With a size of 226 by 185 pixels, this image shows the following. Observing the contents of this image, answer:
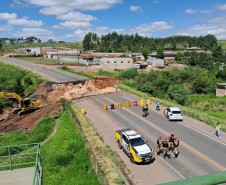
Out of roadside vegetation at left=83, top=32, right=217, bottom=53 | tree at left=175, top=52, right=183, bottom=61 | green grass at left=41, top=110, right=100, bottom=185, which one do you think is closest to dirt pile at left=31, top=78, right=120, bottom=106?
green grass at left=41, top=110, right=100, bottom=185

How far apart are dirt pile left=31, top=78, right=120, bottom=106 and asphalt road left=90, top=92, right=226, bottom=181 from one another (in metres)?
14.8

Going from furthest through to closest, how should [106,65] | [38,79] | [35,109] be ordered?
[106,65], [38,79], [35,109]

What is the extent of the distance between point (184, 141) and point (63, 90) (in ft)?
99.7

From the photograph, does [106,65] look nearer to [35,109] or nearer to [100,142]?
[35,109]

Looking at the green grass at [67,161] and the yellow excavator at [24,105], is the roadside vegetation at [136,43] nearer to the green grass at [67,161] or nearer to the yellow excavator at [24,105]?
the yellow excavator at [24,105]

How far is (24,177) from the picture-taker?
11070 mm

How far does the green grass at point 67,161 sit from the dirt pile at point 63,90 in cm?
1915

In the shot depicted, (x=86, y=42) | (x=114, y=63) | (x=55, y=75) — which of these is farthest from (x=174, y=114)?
(x=86, y=42)

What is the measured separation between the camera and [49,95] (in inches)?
1686

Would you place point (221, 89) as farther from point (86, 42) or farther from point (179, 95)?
point (86, 42)

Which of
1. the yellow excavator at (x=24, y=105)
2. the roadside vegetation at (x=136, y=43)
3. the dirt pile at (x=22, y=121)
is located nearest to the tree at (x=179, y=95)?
the dirt pile at (x=22, y=121)

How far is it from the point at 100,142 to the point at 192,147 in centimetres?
843

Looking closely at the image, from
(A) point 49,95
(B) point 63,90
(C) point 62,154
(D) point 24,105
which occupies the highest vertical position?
(B) point 63,90

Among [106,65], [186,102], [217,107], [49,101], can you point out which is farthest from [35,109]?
[106,65]
